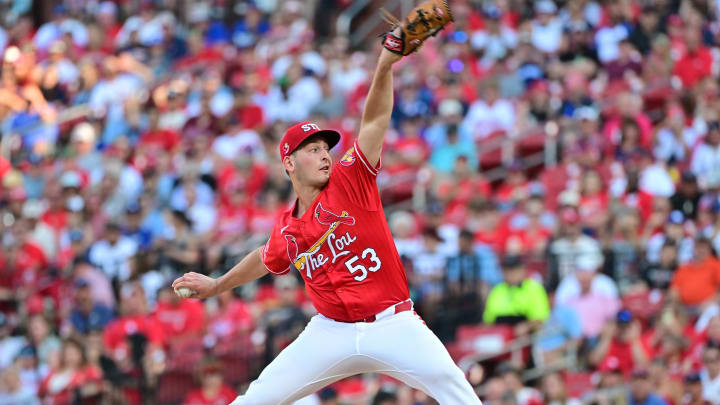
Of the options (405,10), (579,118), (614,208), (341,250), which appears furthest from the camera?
(405,10)

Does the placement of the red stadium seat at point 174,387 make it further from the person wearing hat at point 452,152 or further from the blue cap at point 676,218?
the blue cap at point 676,218

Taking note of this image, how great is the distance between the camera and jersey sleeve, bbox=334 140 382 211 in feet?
21.9

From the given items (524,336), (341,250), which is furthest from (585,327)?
(341,250)

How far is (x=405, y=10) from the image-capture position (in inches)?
743

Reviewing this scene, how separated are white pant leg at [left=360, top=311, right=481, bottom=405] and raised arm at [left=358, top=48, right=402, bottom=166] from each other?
0.91 metres

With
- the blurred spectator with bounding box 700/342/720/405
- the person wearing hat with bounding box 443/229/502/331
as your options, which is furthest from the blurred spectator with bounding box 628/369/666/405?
the person wearing hat with bounding box 443/229/502/331

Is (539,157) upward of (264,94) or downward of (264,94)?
downward

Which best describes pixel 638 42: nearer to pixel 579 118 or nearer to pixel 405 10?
pixel 579 118

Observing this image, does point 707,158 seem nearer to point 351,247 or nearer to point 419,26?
point 351,247

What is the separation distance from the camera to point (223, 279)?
7211 millimetres

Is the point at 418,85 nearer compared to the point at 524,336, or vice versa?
the point at 524,336

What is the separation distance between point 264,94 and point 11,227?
4.05 m

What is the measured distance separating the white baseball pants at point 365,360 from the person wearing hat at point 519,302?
4672 mm

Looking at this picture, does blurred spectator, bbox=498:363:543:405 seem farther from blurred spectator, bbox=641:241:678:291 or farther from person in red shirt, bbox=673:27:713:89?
person in red shirt, bbox=673:27:713:89
